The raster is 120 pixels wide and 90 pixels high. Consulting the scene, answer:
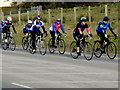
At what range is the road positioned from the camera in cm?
1194

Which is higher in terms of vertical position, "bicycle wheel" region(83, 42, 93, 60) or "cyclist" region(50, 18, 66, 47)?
"cyclist" region(50, 18, 66, 47)

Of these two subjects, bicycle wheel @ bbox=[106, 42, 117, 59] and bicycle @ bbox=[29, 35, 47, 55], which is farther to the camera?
bicycle @ bbox=[29, 35, 47, 55]

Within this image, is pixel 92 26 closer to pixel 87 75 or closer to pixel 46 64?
pixel 46 64

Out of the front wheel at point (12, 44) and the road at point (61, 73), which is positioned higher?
the front wheel at point (12, 44)

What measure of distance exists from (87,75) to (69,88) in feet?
9.58

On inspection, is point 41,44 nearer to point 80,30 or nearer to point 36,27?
point 36,27

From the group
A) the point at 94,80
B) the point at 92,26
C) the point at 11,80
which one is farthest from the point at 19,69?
the point at 92,26

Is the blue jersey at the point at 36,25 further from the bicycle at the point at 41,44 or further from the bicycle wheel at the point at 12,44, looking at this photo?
the bicycle wheel at the point at 12,44

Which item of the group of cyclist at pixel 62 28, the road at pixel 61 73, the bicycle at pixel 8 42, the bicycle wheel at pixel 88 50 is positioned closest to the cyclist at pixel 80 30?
the group of cyclist at pixel 62 28

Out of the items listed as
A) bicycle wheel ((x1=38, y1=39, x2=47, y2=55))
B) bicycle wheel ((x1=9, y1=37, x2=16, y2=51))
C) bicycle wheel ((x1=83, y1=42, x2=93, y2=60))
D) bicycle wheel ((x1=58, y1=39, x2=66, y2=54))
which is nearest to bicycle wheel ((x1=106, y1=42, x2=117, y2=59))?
bicycle wheel ((x1=83, y1=42, x2=93, y2=60))

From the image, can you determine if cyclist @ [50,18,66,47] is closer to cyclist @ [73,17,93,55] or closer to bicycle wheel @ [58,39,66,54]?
bicycle wheel @ [58,39,66,54]

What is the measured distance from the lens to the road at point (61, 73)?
11938 millimetres

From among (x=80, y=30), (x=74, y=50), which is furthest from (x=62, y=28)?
(x=80, y=30)

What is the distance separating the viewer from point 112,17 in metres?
39.2
